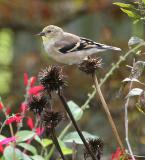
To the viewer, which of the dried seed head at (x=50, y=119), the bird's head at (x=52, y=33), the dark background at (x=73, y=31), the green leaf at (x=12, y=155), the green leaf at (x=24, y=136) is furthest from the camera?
the dark background at (x=73, y=31)

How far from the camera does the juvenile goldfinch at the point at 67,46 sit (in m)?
3.23

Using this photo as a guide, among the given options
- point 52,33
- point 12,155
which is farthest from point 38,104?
point 52,33

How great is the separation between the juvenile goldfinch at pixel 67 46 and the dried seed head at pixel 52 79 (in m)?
1.38

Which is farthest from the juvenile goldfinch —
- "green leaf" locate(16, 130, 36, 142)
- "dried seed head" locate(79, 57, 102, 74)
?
"dried seed head" locate(79, 57, 102, 74)

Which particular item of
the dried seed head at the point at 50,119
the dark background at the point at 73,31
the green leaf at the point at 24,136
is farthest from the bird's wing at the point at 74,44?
the dried seed head at the point at 50,119

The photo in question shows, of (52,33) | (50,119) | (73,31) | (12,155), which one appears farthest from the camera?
(73,31)

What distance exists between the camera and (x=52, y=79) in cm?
169

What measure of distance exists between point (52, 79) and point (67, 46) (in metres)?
1.75

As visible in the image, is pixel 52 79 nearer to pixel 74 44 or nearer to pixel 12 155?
pixel 12 155

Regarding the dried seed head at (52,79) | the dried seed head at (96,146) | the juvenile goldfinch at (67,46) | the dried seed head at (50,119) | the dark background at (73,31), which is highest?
the dried seed head at (52,79)

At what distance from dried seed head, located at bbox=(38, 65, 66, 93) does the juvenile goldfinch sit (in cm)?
138

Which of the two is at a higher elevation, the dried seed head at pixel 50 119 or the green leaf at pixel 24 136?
the dried seed head at pixel 50 119

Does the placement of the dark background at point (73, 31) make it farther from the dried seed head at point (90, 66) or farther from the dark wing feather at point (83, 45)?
the dried seed head at point (90, 66)

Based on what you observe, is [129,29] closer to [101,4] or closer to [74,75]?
[101,4]
